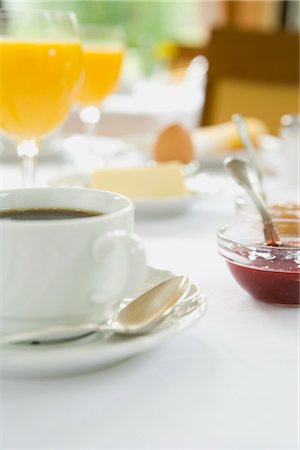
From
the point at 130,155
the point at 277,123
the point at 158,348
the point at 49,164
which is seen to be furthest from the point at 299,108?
the point at 158,348

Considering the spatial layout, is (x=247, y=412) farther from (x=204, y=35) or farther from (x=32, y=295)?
(x=204, y=35)

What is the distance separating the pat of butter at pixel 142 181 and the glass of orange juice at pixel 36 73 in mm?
91

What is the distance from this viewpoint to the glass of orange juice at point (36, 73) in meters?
0.94

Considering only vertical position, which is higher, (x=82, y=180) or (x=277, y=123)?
(x=82, y=180)

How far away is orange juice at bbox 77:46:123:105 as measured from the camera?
4.49 feet

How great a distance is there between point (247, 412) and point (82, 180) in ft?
1.96

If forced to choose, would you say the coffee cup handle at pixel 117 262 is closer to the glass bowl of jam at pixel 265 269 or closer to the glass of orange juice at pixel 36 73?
the glass bowl of jam at pixel 265 269

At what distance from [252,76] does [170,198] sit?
4.61 ft

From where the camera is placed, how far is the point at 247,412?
45 cm

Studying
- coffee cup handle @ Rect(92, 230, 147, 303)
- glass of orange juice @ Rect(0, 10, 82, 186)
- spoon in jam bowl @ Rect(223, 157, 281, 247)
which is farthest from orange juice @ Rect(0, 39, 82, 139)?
coffee cup handle @ Rect(92, 230, 147, 303)

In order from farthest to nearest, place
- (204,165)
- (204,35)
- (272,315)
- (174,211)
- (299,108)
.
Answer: (204,35), (299,108), (204,165), (174,211), (272,315)

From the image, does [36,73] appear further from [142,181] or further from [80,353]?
[80,353]

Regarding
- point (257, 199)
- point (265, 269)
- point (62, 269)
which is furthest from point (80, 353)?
point (257, 199)

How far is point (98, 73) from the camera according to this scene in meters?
1.37
